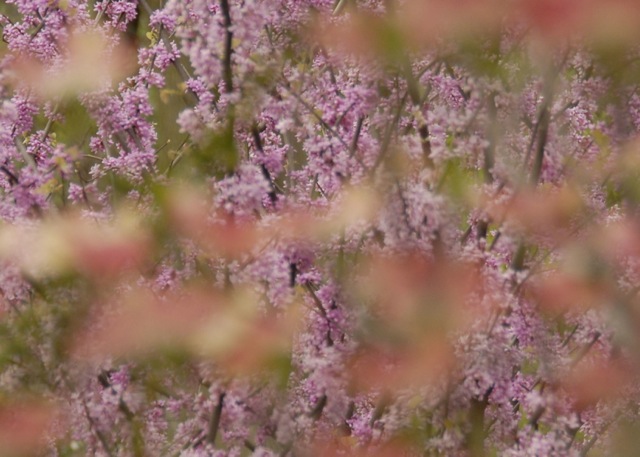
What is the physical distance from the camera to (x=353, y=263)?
2475 millimetres

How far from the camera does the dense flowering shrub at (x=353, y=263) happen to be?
1819mm

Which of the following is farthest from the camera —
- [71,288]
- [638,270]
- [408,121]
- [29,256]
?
[408,121]

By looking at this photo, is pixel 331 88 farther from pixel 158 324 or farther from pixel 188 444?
pixel 158 324

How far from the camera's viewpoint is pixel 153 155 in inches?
158

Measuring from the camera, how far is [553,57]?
72.8 inches

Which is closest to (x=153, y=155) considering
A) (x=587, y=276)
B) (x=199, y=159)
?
(x=199, y=159)

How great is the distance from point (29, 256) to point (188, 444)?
1.22 metres

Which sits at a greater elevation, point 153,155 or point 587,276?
point 153,155

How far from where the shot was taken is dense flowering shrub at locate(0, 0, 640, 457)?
5.97 ft

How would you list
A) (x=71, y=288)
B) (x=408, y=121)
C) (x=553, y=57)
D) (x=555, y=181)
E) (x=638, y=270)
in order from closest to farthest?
1. (x=553, y=57)
2. (x=71, y=288)
3. (x=638, y=270)
4. (x=555, y=181)
5. (x=408, y=121)

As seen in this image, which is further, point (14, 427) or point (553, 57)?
point (14, 427)

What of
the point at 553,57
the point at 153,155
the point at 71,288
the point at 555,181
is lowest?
the point at 71,288

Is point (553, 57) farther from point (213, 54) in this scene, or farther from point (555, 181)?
point (213, 54)

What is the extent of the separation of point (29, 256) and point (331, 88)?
6.43 ft
